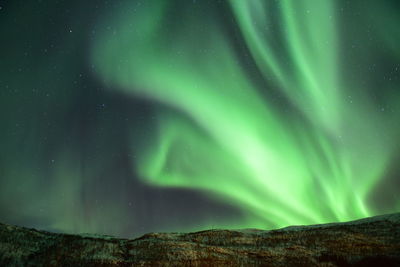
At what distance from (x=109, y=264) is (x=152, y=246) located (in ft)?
19.9

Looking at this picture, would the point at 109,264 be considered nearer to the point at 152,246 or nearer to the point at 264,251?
the point at 152,246

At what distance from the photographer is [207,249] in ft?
116

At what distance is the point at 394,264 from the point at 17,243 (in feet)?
114

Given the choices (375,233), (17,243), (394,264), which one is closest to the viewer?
(394,264)

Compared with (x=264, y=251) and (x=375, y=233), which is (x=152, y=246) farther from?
(x=375, y=233)

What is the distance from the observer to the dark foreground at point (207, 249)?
102 ft

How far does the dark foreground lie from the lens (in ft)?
102

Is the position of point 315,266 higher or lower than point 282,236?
lower

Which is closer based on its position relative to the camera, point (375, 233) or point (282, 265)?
point (282, 265)

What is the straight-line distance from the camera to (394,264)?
1111 inches

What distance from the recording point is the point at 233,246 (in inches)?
1497

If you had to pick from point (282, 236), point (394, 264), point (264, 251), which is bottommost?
point (394, 264)

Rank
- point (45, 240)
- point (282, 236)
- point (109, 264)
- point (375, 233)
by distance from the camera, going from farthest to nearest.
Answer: point (282, 236)
point (375, 233)
point (45, 240)
point (109, 264)

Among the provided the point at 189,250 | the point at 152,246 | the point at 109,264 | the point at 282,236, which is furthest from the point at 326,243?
the point at 109,264
